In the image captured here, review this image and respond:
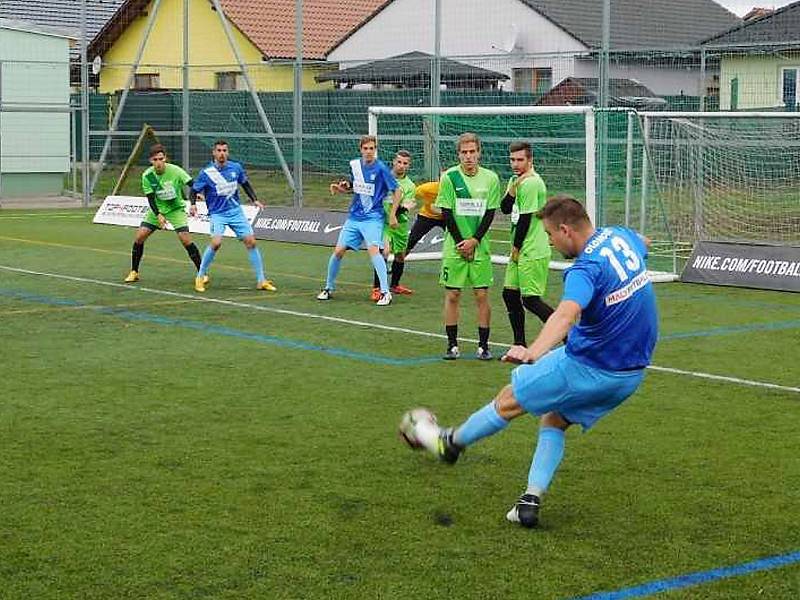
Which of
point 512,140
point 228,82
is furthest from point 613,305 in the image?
point 228,82

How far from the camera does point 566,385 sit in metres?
6.44

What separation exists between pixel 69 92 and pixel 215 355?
2416 centimetres

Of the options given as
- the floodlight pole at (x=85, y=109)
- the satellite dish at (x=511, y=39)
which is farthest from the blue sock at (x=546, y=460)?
the satellite dish at (x=511, y=39)

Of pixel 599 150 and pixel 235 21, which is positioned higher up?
pixel 235 21

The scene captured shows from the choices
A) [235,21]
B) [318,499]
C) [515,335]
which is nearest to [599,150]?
[515,335]

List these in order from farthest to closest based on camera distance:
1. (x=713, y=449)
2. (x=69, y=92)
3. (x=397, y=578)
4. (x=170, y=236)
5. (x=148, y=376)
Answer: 1. (x=69, y=92)
2. (x=170, y=236)
3. (x=148, y=376)
4. (x=713, y=449)
5. (x=397, y=578)

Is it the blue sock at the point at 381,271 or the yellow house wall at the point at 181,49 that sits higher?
the yellow house wall at the point at 181,49

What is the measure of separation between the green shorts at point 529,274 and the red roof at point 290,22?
28.5 m

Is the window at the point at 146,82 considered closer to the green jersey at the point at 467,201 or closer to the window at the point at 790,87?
the window at the point at 790,87

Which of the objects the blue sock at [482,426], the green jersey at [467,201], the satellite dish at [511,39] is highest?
the satellite dish at [511,39]

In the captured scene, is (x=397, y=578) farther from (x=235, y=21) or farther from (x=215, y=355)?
(x=235, y=21)

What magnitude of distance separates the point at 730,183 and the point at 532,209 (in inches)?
379

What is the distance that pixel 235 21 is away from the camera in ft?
134

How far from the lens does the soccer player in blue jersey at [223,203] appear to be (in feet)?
53.7
